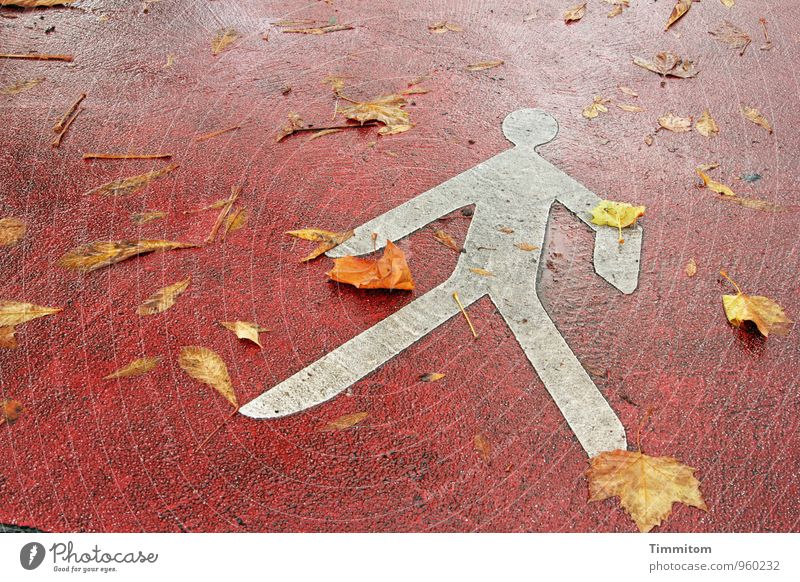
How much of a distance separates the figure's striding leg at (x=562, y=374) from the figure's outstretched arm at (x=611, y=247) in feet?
1.00

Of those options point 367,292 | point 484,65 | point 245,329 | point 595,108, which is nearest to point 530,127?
point 595,108

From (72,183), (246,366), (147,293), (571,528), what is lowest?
(571,528)

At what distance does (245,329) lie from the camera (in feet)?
6.64

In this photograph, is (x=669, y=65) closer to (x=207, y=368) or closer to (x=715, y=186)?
(x=715, y=186)

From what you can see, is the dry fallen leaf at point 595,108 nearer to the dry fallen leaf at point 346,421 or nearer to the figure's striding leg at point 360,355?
the figure's striding leg at point 360,355

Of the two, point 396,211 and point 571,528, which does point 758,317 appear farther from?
point 396,211

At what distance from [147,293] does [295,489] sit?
0.89m

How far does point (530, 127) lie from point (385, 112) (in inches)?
26.1

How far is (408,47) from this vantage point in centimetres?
339

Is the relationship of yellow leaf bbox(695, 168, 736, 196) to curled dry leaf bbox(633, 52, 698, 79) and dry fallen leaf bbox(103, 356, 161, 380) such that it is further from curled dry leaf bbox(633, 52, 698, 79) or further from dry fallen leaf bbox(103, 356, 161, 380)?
dry fallen leaf bbox(103, 356, 161, 380)

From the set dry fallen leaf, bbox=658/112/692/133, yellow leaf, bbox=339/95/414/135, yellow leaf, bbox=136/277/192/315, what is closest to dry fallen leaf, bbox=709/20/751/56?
dry fallen leaf, bbox=658/112/692/133

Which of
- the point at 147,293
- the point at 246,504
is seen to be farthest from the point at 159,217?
the point at 246,504

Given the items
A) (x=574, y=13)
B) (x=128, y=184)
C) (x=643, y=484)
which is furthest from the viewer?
(x=574, y=13)

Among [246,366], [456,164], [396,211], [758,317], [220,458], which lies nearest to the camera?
[220,458]
